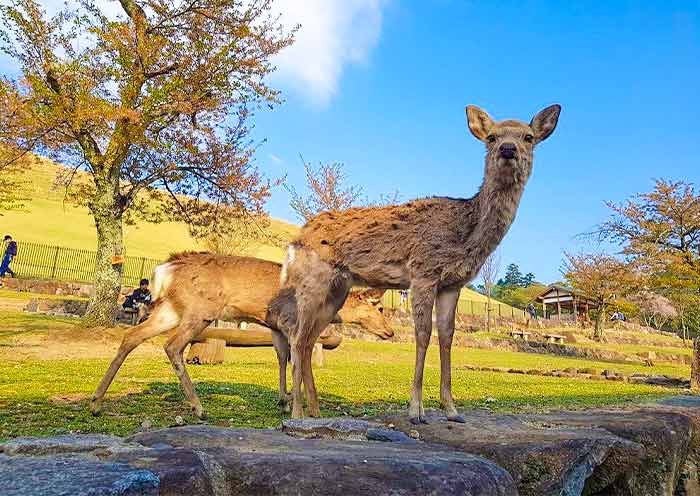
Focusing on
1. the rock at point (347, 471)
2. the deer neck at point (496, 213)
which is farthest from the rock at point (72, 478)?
the deer neck at point (496, 213)

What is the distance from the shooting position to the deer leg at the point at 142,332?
6.16 meters

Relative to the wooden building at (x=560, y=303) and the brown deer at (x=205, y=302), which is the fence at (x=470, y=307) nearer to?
the wooden building at (x=560, y=303)

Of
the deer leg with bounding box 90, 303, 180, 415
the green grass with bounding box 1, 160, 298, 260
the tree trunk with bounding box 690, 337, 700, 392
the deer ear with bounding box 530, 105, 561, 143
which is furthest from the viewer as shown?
the green grass with bounding box 1, 160, 298, 260

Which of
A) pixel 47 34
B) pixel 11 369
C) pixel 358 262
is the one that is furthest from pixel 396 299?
pixel 358 262

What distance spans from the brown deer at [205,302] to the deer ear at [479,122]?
2904 mm

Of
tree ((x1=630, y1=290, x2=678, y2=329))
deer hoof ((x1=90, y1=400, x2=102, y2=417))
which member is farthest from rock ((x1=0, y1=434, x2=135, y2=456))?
tree ((x1=630, y1=290, x2=678, y2=329))

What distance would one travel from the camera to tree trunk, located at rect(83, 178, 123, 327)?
54.7ft

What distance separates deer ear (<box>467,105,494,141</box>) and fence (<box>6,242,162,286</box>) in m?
35.9

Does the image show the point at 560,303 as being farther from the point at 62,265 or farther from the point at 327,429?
the point at 327,429

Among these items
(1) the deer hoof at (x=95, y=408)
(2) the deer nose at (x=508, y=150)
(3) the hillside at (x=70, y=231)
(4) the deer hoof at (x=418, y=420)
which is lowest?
(1) the deer hoof at (x=95, y=408)

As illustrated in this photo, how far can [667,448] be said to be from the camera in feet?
13.8

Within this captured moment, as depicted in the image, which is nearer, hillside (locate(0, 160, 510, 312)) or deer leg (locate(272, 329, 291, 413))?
deer leg (locate(272, 329, 291, 413))

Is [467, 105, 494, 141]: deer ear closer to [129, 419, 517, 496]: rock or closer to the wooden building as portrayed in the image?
[129, 419, 517, 496]: rock

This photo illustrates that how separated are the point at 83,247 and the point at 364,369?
46214 millimetres
